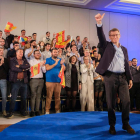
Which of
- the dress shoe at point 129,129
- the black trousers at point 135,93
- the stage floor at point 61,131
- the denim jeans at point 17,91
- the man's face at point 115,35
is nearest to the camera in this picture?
the stage floor at point 61,131

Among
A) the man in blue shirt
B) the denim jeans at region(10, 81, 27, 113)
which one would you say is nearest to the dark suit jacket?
the man in blue shirt

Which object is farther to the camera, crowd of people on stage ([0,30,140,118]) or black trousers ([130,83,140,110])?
black trousers ([130,83,140,110])

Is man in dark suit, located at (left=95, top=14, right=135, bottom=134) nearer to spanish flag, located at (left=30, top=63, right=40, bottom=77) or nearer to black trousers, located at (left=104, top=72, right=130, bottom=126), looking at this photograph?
black trousers, located at (left=104, top=72, right=130, bottom=126)

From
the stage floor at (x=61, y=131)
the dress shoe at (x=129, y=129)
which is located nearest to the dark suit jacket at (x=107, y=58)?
the dress shoe at (x=129, y=129)

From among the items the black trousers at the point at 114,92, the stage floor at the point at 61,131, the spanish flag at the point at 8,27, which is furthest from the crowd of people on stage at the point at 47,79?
the black trousers at the point at 114,92

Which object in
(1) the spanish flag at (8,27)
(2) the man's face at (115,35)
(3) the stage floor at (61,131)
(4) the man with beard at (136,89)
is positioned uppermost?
(1) the spanish flag at (8,27)

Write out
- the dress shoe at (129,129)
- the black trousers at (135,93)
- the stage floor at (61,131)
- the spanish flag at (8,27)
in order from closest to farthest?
the stage floor at (61,131), the dress shoe at (129,129), the spanish flag at (8,27), the black trousers at (135,93)

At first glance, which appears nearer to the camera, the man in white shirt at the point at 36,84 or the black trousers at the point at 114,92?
the black trousers at the point at 114,92

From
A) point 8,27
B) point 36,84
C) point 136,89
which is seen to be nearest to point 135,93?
point 136,89

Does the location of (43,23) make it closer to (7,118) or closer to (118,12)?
(118,12)

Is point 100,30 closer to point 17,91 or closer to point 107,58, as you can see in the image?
point 107,58

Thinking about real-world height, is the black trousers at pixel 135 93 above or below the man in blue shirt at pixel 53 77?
below

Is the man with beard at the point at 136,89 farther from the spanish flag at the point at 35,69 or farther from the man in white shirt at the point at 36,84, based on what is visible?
the spanish flag at the point at 35,69

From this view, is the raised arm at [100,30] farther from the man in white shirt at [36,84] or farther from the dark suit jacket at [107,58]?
the man in white shirt at [36,84]
